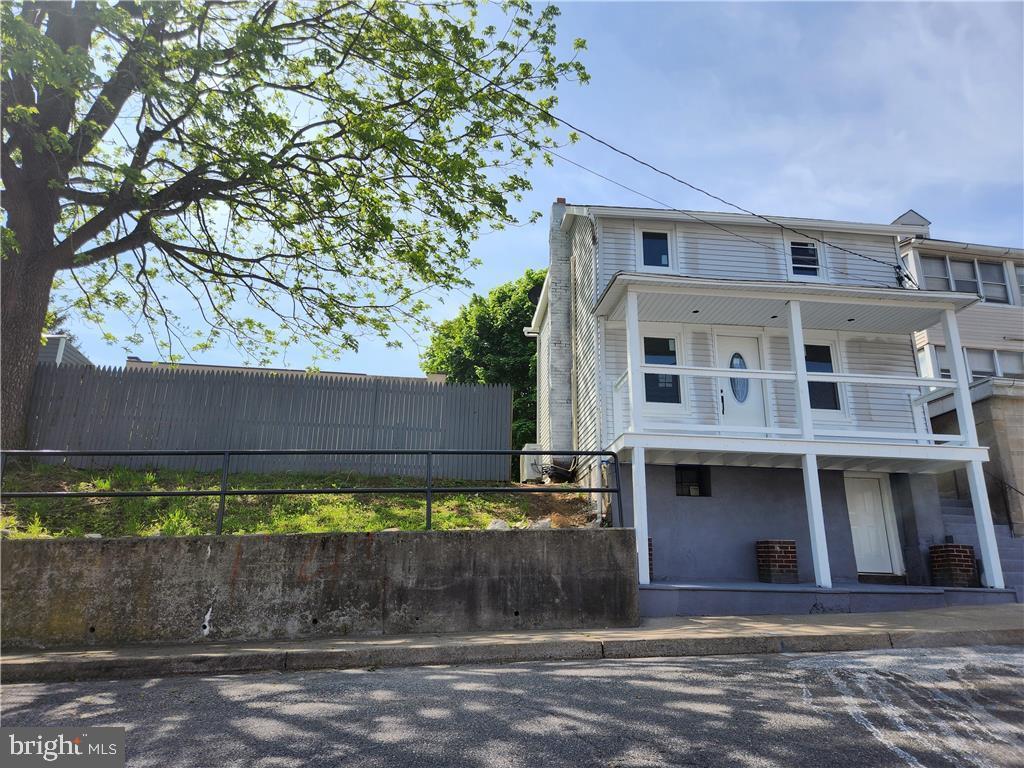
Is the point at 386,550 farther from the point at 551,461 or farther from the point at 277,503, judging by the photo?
the point at 551,461

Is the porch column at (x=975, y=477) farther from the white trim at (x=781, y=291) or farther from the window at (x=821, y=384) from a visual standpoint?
the window at (x=821, y=384)

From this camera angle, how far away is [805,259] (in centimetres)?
1359

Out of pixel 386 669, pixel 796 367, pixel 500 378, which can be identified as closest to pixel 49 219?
pixel 386 669

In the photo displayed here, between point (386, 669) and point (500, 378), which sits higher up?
point (500, 378)

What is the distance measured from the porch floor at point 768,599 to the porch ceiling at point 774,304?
4.79 meters

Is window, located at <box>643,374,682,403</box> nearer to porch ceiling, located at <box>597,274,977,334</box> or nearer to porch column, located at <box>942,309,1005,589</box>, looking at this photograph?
porch ceiling, located at <box>597,274,977,334</box>

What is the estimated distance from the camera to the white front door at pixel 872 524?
1166cm

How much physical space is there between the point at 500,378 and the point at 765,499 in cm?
1653

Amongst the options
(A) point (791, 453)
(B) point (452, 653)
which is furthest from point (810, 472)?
(B) point (452, 653)

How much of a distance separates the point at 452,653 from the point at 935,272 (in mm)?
16689

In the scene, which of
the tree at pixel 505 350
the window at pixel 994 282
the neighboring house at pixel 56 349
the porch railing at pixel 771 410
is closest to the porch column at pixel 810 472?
the porch railing at pixel 771 410

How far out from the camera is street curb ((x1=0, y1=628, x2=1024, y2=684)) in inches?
226

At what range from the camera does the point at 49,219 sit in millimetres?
9703

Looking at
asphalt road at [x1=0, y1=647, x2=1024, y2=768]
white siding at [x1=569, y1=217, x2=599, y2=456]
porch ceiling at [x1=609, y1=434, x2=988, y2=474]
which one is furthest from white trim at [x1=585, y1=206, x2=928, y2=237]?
asphalt road at [x1=0, y1=647, x2=1024, y2=768]
